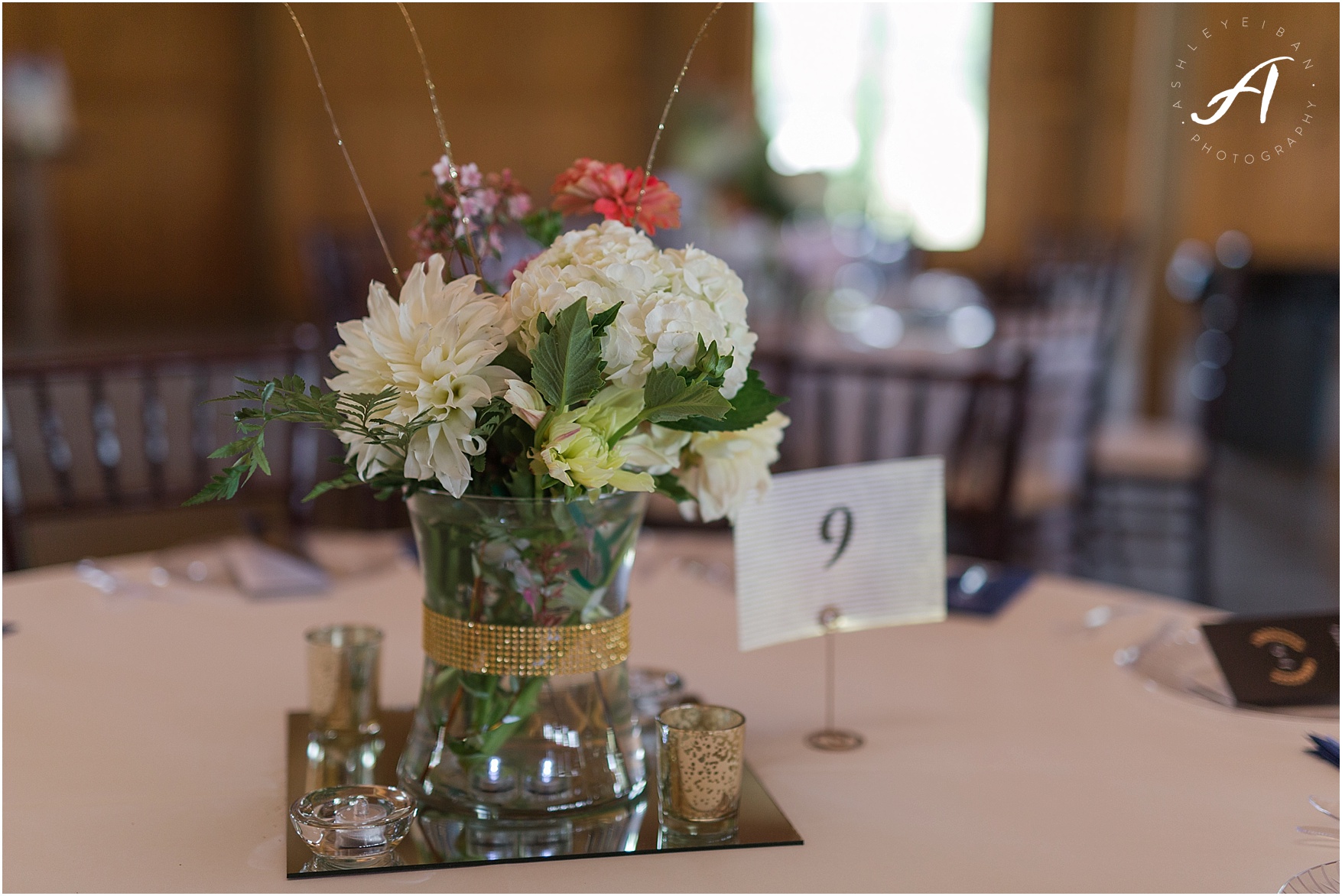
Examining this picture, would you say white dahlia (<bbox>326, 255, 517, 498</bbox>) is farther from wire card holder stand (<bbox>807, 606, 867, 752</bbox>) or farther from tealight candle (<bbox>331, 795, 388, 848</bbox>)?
wire card holder stand (<bbox>807, 606, 867, 752</bbox>)

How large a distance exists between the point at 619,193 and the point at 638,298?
0.54 ft

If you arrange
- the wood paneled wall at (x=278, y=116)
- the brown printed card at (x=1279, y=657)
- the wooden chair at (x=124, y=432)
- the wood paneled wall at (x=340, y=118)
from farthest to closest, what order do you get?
the wood paneled wall at (x=278, y=116) < the wood paneled wall at (x=340, y=118) < the wooden chair at (x=124, y=432) < the brown printed card at (x=1279, y=657)

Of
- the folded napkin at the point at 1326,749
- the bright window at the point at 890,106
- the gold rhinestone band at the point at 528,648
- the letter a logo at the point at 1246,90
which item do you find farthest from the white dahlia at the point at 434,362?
the bright window at the point at 890,106

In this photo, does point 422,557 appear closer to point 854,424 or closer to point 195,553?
point 195,553

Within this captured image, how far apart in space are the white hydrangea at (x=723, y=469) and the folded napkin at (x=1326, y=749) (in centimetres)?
52

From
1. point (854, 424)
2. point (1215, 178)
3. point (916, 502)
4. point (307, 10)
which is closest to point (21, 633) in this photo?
point (916, 502)

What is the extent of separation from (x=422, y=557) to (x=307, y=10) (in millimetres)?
7999

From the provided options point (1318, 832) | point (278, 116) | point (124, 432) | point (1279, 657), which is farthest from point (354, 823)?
point (278, 116)

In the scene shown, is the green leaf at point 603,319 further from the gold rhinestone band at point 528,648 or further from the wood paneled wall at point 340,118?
the wood paneled wall at point 340,118

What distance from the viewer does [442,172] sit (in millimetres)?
926

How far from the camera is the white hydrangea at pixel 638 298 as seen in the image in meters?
0.77

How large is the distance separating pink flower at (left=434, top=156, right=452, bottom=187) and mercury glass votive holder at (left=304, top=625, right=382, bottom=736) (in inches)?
14.9

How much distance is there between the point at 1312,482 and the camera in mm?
5520

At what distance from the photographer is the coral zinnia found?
92cm
